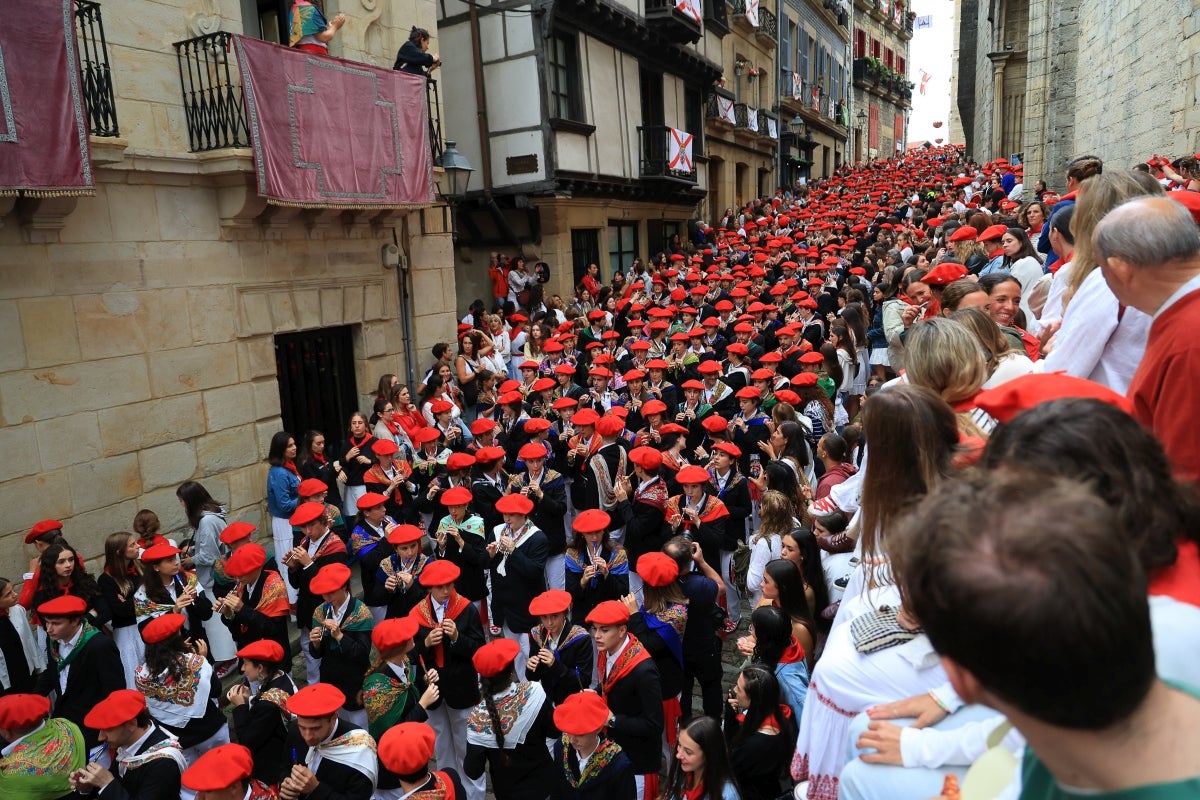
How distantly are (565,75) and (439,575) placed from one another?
536 inches

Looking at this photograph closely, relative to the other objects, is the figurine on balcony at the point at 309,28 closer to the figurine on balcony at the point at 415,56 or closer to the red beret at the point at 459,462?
the figurine on balcony at the point at 415,56

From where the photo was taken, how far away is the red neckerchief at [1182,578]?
5.03 ft

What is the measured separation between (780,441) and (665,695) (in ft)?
8.14

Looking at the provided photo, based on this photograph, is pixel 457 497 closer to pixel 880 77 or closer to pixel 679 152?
pixel 679 152

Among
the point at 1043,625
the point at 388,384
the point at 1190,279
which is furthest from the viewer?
the point at 388,384

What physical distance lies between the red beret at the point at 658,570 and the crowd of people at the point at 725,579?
20 millimetres

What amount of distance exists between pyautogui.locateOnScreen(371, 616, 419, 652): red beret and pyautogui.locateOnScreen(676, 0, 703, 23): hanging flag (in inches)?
685

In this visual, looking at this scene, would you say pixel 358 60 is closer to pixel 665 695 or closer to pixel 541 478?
pixel 541 478

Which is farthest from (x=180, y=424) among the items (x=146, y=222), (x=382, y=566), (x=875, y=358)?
(x=875, y=358)

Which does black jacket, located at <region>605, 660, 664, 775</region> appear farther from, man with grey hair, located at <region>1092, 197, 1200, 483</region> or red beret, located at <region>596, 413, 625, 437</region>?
red beret, located at <region>596, 413, 625, 437</region>

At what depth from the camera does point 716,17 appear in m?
24.1

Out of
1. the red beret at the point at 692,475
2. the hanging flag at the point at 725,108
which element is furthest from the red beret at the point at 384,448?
the hanging flag at the point at 725,108

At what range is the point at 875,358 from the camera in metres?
8.83

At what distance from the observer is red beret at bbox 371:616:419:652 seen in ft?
16.0
